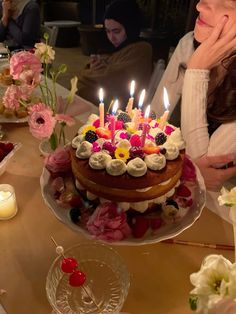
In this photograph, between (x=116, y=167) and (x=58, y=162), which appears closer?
(x=116, y=167)

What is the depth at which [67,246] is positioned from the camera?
3.59ft

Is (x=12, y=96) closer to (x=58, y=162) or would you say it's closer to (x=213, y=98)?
(x=58, y=162)

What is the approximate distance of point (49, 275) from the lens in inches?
36.3

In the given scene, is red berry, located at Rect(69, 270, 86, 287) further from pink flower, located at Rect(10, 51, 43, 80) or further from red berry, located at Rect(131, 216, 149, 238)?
pink flower, located at Rect(10, 51, 43, 80)

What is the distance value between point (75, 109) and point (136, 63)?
70cm

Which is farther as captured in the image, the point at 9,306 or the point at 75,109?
the point at 75,109

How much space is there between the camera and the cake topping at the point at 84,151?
1058 mm

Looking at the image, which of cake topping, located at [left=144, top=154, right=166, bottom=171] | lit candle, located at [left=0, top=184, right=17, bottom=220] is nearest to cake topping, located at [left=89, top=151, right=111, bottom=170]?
cake topping, located at [left=144, top=154, right=166, bottom=171]

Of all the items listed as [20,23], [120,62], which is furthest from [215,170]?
[20,23]

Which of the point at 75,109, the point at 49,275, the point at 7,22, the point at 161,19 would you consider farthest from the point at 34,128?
the point at 161,19

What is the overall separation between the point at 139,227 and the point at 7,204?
45 cm

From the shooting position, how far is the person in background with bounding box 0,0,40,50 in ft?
12.3

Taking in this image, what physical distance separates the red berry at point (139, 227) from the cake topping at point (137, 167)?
0.13 metres

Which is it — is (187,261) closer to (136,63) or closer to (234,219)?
(234,219)
